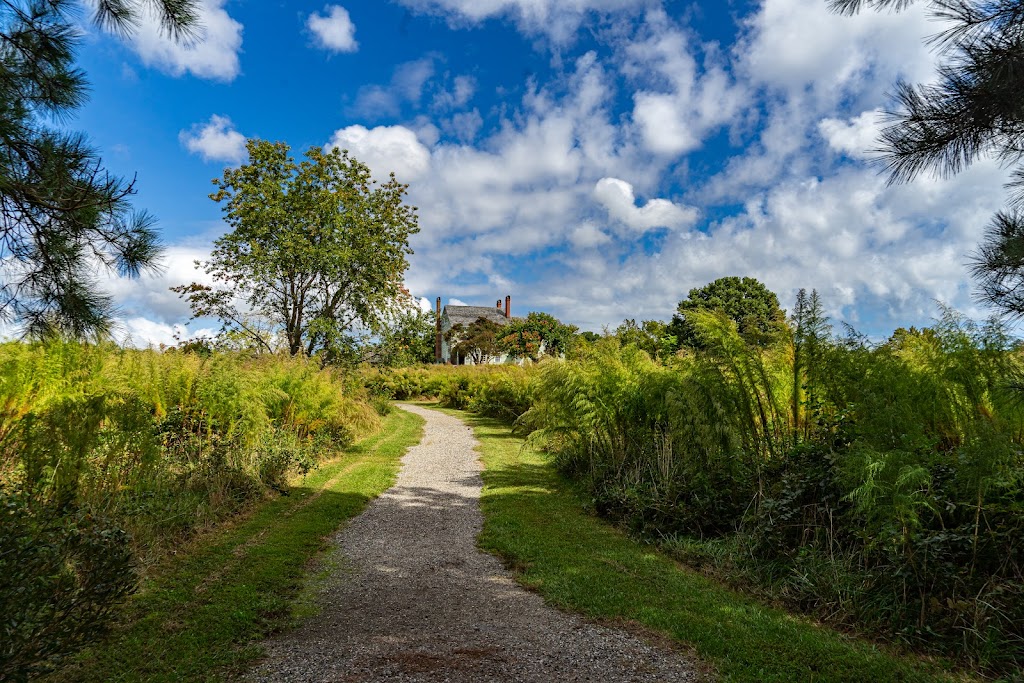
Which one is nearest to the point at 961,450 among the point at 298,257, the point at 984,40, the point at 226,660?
the point at 984,40

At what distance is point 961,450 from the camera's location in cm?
457

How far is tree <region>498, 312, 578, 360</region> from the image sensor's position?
140 feet

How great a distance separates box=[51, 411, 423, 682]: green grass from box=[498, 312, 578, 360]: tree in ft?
111

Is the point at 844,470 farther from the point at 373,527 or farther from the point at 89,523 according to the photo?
the point at 89,523

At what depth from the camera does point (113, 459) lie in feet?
19.2

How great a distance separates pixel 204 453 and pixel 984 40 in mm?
9083

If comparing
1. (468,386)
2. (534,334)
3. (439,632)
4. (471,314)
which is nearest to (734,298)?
(534,334)

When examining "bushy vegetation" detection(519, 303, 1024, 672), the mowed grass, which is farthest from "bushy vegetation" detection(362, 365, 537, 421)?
the mowed grass

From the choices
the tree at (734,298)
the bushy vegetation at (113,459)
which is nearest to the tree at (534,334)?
the tree at (734,298)

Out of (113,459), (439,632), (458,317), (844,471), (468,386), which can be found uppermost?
(458,317)

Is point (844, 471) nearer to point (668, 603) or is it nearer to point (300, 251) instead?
point (668, 603)

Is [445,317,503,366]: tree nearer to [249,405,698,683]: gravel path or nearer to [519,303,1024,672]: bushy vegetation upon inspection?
[519,303,1024,672]: bushy vegetation

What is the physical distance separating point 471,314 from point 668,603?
56.9 m

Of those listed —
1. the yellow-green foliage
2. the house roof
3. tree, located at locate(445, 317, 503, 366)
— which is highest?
the house roof
